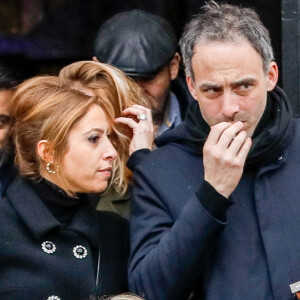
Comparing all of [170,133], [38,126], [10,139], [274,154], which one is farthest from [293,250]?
[10,139]

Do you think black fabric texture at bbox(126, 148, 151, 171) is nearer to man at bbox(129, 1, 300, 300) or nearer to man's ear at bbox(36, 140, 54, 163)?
man at bbox(129, 1, 300, 300)

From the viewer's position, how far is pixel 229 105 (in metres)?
3.43

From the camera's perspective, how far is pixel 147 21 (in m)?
4.77

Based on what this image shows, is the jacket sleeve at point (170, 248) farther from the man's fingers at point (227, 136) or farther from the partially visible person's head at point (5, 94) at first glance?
the partially visible person's head at point (5, 94)

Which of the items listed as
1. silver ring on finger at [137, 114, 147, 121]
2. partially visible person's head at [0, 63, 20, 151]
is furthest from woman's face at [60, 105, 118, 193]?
partially visible person's head at [0, 63, 20, 151]

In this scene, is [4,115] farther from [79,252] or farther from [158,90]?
[79,252]

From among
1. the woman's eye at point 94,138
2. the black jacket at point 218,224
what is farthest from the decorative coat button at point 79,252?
the woman's eye at point 94,138

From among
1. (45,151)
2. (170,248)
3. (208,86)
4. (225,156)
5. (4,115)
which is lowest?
(4,115)

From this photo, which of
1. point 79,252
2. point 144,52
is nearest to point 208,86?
point 79,252

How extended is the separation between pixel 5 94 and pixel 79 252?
1.10 meters

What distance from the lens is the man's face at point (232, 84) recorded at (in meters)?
3.44

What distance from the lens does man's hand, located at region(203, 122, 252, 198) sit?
3.31 meters

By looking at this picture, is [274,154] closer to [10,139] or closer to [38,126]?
[38,126]

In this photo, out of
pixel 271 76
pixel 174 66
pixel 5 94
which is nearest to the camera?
pixel 271 76
